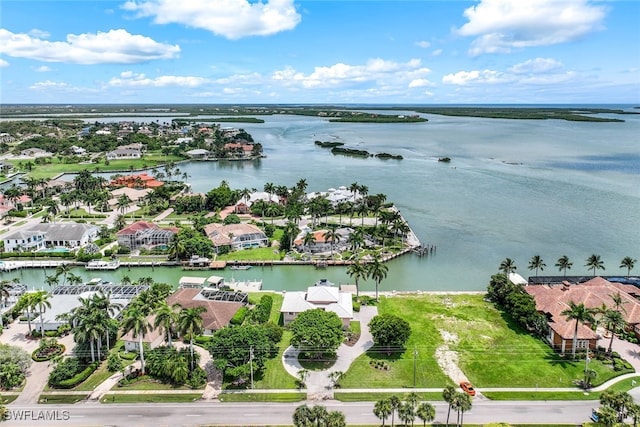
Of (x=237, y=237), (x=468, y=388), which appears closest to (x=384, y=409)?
(x=468, y=388)

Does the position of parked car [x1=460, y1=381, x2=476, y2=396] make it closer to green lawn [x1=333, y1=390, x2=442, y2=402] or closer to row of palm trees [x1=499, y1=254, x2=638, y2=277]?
green lawn [x1=333, y1=390, x2=442, y2=402]

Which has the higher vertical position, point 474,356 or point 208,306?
point 208,306

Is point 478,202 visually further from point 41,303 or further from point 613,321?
point 41,303

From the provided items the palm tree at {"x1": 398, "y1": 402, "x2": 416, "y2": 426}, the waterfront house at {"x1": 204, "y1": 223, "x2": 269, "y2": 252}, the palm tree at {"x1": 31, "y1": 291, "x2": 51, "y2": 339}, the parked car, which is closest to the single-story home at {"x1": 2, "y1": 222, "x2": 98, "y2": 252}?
Result: the waterfront house at {"x1": 204, "y1": 223, "x2": 269, "y2": 252}

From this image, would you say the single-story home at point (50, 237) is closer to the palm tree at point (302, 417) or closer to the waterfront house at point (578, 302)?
the palm tree at point (302, 417)

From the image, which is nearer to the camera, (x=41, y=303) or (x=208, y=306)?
(x=41, y=303)

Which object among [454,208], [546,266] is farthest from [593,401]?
[454,208]

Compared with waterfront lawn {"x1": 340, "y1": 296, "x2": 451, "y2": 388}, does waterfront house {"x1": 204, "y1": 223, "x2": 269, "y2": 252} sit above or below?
above
